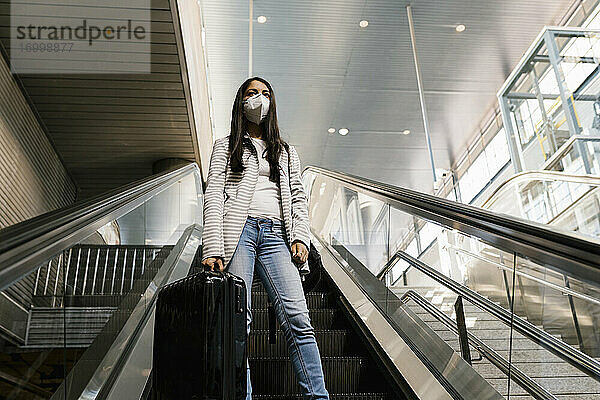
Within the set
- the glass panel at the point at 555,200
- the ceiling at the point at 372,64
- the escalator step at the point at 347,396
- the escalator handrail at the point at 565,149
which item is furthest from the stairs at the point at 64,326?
the ceiling at the point at 372,64

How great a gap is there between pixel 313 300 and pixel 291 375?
131cm

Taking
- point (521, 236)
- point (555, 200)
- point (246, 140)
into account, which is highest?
point (555, 200)

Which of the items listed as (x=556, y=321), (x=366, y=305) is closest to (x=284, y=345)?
(x=366, y=305)

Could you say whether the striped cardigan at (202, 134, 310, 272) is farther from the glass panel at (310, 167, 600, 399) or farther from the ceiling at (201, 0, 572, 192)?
the ceiling at (201, 0, 572, 192)

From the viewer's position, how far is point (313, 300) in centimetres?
467

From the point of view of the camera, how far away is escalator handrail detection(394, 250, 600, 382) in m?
1.57

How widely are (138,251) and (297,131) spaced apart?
9725 mm

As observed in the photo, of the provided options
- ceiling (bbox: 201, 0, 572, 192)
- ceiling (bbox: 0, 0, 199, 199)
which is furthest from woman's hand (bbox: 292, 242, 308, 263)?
ceiling (bbox: 201, 0, 572, 192)

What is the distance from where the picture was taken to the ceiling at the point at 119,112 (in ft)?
20.9

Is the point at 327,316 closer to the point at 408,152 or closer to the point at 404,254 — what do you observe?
the point at 404,254

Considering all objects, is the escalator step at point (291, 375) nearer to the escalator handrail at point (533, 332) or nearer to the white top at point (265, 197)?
the escalator handrail at point (533, 332)

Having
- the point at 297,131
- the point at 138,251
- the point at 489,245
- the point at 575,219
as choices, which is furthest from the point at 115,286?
the point at 297,131

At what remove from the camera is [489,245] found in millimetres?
2104

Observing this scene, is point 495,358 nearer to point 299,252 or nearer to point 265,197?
point 299,252
